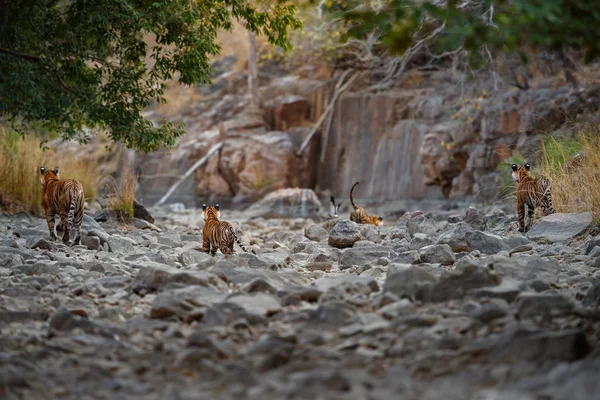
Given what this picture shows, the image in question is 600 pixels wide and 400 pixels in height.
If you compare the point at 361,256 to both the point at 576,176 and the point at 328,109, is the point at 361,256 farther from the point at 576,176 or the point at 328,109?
the point at 328,109

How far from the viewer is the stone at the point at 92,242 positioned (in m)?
8.12

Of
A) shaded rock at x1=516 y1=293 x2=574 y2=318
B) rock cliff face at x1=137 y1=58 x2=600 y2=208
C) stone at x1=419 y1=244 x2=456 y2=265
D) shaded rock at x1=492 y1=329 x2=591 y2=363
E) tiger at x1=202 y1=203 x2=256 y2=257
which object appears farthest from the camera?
rock cliff face at x1=137 y1=58 x2=600 y2=208

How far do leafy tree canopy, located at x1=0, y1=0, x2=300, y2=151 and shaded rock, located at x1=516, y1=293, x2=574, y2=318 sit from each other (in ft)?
18.4

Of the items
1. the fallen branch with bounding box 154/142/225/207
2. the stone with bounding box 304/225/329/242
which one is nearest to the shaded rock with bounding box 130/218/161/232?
the stone with bounding box 304/225/329/242

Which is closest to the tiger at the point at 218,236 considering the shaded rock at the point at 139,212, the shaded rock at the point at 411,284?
the shaded rock at the point at 411,284

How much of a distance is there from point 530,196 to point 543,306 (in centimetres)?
537

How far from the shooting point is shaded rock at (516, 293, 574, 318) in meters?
3.81

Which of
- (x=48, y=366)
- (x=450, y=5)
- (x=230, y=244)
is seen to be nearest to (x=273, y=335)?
(x=48, y=366)

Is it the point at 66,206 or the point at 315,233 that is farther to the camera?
the point at 315,233

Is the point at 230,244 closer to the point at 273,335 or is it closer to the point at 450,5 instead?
the point at 273,335

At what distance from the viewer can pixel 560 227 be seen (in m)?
8.29

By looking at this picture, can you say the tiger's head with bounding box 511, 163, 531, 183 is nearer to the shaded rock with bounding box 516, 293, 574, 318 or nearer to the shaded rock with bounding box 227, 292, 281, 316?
the shaded rock with bounding box 516, 293, 574, 318

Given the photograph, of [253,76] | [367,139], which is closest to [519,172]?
[367,139]

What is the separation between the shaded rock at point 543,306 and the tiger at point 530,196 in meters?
5.26
